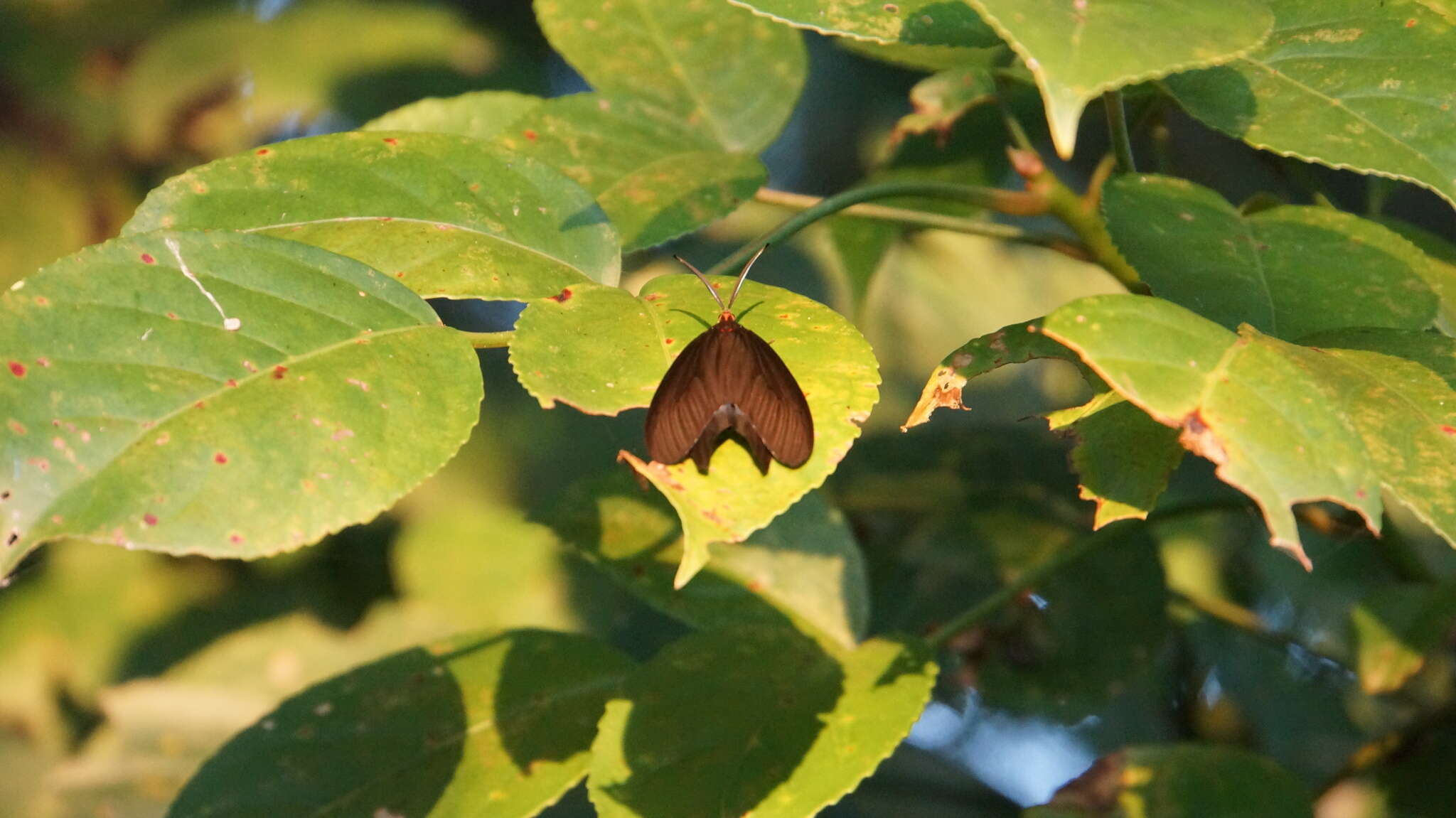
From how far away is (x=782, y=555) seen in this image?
0.86 m

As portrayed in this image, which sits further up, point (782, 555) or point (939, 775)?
point (782, 555)

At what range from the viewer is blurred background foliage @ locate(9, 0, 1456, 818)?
106cm

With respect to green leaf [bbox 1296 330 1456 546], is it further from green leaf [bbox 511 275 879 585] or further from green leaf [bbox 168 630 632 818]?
green leaf [bbox 168 630 632 818]

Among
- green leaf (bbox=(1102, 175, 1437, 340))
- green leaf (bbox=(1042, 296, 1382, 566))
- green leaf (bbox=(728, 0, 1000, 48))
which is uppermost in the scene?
green leaf (bbox=(728, 0, 1000, 48))

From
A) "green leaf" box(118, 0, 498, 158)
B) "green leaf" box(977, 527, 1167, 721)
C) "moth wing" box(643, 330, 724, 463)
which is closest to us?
"moth wing" box(643, 330, 724, 463)

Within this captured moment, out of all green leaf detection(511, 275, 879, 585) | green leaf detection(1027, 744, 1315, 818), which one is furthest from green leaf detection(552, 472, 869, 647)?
green leaf detection(511, 275, 879, 585)

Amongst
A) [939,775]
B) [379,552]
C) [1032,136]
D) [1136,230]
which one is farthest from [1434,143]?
[379,552]

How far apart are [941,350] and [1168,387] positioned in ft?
4.47

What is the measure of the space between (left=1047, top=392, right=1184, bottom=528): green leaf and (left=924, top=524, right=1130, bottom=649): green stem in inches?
10.8

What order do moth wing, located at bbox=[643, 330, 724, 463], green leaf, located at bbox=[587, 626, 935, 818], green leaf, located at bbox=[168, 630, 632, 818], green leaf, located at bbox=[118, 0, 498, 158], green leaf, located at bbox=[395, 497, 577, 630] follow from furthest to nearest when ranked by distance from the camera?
green leaf, located at bbox=[118, 0, 498, 158]
green leaf, located at bbox=[395, 497, 577, 630]
green leaf, located at bbox=[168, 630, 632, 818]
green leaf, located at bbox=[587, 626, 935, 818]
moth wing, located at bbox=[643, 330, 724, 463]

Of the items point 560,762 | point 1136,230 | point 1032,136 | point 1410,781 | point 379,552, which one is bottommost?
point 379,552

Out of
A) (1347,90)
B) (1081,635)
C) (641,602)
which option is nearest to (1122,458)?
(1347,90)

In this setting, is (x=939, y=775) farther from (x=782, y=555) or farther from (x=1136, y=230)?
(x=1136, y=230)

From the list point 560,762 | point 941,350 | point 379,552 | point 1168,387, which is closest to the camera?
point 1168,387
